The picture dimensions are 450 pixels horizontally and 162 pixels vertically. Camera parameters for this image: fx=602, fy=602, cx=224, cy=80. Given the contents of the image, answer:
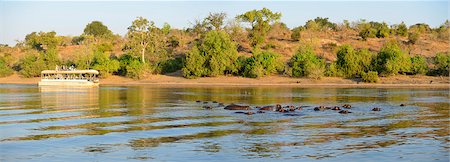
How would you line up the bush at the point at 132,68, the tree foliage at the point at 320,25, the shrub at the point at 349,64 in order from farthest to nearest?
1. the tree foliage at the point at 320,25
2. the bush at the point at 132,68
3. the shrub at the point at 349,64

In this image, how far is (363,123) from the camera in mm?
29984

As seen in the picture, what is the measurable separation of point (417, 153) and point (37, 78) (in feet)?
286

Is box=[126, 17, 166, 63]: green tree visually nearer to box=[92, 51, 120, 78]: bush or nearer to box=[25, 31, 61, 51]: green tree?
box=[92, 51, 120, 78]: bush

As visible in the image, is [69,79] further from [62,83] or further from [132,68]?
[132,68]

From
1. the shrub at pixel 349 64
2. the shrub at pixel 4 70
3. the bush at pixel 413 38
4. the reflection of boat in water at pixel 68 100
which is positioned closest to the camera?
the reflection of boat in water at pixel 68 100

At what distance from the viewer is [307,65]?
266 ft

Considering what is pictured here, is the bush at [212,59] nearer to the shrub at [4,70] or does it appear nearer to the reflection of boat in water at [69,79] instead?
the reflection of boat in water at [69,79]

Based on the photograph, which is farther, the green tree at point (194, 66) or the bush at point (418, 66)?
the green tree at point (194, 66)

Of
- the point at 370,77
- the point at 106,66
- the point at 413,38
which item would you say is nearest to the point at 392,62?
the point at 370,77

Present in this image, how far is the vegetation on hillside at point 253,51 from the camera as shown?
8188cm

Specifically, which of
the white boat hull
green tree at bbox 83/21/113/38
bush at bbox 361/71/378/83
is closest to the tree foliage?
bush at bbox 361/71/378/83

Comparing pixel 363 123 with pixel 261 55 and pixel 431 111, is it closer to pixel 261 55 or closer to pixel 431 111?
pixel 431 111

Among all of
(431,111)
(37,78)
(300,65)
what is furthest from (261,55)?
(431,111)

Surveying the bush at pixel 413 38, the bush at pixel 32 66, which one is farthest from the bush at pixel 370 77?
the bush at pixel 32 66
